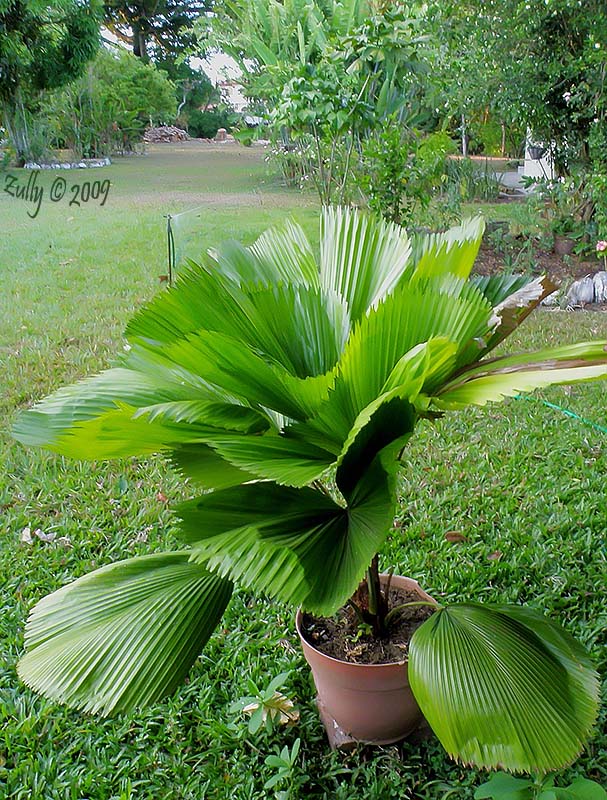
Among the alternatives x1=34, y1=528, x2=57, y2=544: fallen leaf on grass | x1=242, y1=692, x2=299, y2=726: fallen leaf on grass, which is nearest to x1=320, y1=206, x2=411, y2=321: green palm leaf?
x1=242, y1=692, x2=299, y2=726: fallen leaf on grass

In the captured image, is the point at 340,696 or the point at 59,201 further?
the point at 59,201

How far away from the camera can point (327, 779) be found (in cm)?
113

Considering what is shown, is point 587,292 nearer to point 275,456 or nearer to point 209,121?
point 209,121

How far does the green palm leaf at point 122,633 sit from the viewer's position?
30.8 inches

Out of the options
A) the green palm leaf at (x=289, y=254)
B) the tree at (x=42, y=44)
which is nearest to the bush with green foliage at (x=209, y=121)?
the tree at (x=42, y=44)

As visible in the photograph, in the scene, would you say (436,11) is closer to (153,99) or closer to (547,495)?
(153,99)

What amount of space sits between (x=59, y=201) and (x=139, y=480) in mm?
3627

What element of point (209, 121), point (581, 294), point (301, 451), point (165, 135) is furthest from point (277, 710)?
point (165, 135)

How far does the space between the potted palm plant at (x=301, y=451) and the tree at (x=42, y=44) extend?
3.05 metres

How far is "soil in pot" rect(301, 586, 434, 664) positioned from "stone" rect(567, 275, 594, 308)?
3124mm

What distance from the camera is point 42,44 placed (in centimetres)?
342

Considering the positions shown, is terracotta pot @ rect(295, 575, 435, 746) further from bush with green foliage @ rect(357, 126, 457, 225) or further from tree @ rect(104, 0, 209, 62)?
tree @ rect(104, 0, 209, 62)

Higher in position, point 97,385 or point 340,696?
point 97,385

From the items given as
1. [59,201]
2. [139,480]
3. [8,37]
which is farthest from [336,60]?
[139,480]
